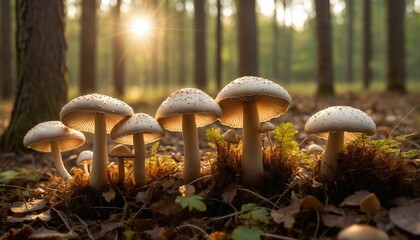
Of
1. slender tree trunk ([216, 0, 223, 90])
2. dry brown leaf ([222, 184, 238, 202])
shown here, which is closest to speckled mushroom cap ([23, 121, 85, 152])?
dry brown leaf ([222, 184, 238, 202])

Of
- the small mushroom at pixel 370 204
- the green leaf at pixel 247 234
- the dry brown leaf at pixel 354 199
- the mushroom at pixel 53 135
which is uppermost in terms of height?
the mushroom at pixel 53 135

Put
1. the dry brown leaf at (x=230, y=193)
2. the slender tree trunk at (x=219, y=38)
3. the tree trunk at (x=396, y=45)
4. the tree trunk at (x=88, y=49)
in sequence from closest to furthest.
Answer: the dry brown leaf at (x=230, y=193) → the tree trunk at (x=396, y=45) → the tree trunk at (x=88, y=49) → the slender tree trunk at (x=219, y=38)

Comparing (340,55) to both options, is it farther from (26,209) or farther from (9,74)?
(26,209)

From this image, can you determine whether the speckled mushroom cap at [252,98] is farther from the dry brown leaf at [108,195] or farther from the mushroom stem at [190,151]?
the dry brown leaf at [108,195]

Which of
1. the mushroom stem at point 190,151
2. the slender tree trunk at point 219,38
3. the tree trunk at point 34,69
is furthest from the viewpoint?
the slender tree trunk at point 219,38

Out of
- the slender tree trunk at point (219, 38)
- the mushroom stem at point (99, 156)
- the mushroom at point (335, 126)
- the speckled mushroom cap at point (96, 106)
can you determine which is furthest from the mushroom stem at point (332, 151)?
the slender tree trunk at point (219, 38)

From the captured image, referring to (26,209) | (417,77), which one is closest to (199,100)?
(26,209)

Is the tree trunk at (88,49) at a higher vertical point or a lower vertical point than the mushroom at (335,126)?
higher
